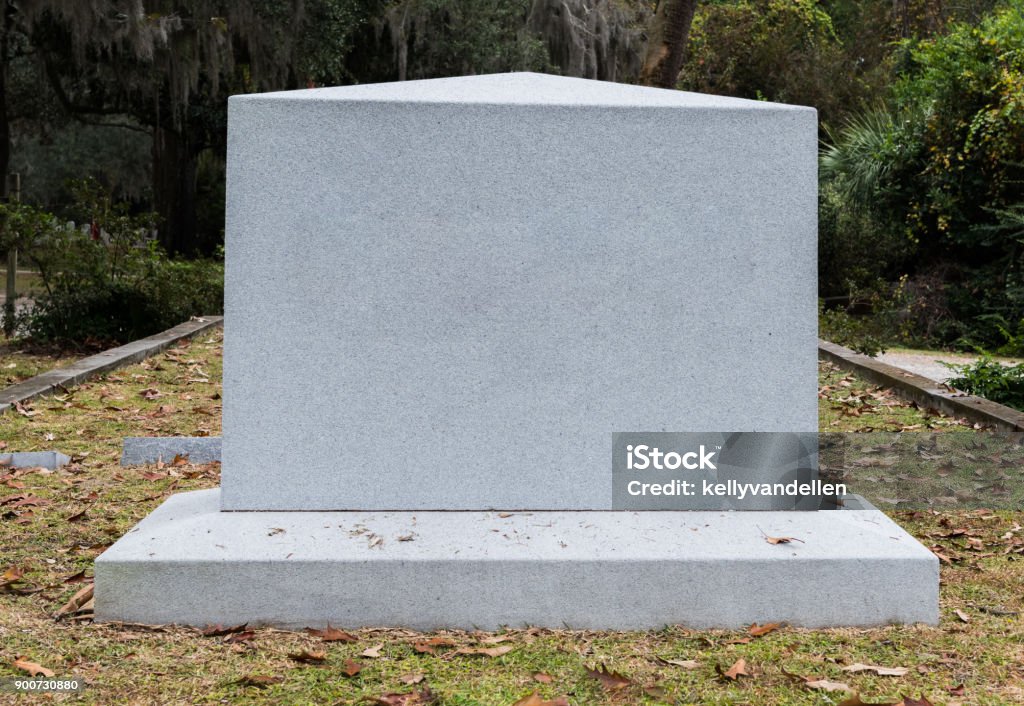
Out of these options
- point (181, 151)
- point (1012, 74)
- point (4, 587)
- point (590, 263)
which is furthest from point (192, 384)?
point (181, 151)

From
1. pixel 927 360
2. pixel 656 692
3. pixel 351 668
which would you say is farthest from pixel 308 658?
pixel 927 360

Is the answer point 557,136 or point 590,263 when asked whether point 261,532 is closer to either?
point 590,263

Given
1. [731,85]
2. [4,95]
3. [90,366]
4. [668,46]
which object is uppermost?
[731,85]

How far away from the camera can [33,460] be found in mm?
5531

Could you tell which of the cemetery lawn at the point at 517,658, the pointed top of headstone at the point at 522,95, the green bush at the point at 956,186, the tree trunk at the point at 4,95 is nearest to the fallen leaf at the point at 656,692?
the cemetery lawn at the point at 517,658

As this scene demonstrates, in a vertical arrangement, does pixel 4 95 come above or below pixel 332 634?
above

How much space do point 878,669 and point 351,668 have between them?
4.80 ft

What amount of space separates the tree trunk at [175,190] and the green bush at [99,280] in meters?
6.60

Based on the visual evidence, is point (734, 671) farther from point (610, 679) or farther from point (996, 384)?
point (996, 384)

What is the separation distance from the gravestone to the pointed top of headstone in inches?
0.6

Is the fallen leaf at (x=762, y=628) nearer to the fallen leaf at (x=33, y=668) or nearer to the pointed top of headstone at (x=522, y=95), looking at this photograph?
the pointed top of headstone at (x=522, y=95)

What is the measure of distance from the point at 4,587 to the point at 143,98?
14.5 m

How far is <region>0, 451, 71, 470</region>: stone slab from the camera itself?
18.1 ft

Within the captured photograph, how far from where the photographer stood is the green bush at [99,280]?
425 inches
